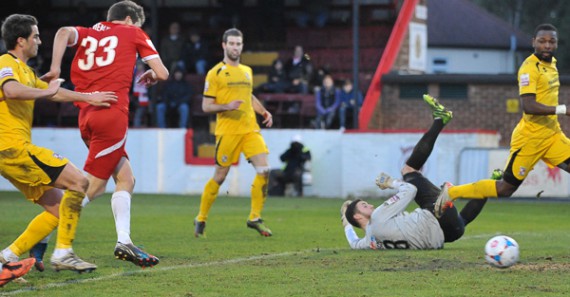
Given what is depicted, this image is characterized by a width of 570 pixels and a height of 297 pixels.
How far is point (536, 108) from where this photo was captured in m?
10.8

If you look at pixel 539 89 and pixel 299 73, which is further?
pixel 299 73

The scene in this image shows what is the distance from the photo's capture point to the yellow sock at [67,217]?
8.84 meters

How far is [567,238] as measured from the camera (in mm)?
12773

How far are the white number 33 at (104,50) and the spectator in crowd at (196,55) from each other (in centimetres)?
1725

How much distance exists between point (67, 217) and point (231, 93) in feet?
15.8

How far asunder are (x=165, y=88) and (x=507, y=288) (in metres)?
17.8

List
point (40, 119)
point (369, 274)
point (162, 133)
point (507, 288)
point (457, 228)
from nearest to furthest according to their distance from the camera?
point (507, 288) < point (369, 274) < point (457, 228) < point (162, 133) < point (40, 119)

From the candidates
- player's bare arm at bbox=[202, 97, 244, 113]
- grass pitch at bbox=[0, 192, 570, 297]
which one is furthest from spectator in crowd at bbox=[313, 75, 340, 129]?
player's bare arm at bbox=[202, 97, 244, 113]

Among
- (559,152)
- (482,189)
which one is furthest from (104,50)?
(559,152)

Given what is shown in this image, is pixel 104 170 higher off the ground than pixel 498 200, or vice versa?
pixel 104 170

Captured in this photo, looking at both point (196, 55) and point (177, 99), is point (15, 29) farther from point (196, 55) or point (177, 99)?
point (196, 55)

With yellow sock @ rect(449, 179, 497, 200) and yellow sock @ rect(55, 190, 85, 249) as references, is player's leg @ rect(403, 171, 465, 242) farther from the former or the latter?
yellow sock @ rect(55, 190, 85, 249)

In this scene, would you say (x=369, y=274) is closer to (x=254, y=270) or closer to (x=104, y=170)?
(x=254, y=270)

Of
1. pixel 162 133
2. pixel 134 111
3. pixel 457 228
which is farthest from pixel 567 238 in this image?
pixel 134 111
